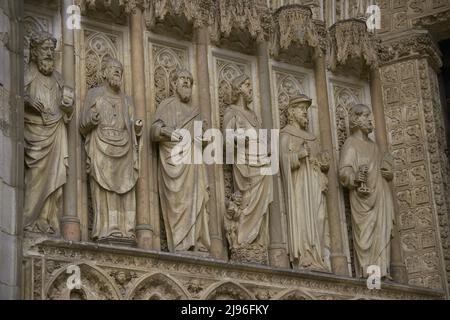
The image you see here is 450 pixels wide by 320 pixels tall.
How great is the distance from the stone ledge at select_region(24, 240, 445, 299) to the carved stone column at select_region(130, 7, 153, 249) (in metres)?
0.41

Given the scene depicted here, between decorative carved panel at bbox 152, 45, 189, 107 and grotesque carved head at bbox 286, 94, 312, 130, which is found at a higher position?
decorative carved panel at bbox 152, 45, 189, 107

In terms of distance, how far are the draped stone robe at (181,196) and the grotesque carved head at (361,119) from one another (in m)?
2.43

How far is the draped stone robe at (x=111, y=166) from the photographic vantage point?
1404 centimetres

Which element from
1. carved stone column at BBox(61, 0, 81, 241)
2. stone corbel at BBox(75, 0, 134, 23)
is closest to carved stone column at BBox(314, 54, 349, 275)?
stone corbel at BBox(75, 0, 134, 23)

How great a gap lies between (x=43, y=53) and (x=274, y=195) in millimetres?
3157

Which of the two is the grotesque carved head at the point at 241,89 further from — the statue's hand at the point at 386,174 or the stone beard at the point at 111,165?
the statue's hand at the point at 386,174

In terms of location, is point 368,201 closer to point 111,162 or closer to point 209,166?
point 209,166

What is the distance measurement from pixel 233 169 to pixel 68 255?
8.78ft

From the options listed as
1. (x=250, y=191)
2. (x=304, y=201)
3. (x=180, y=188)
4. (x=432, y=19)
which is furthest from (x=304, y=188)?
(x=432, y=19)

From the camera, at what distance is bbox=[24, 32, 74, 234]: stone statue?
1357 centimetres

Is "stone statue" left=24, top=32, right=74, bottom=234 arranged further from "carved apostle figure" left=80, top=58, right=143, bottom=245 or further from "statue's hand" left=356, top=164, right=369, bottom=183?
"statue's hand" left=356, top=164, right=369, bottom=183

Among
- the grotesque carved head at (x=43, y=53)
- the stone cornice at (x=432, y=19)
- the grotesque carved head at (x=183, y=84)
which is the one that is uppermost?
the stone cornice at (x=432, y=19)

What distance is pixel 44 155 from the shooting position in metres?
13.7

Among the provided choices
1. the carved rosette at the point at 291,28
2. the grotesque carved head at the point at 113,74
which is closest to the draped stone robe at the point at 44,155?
the grotesque carved head at the point at 113,74
